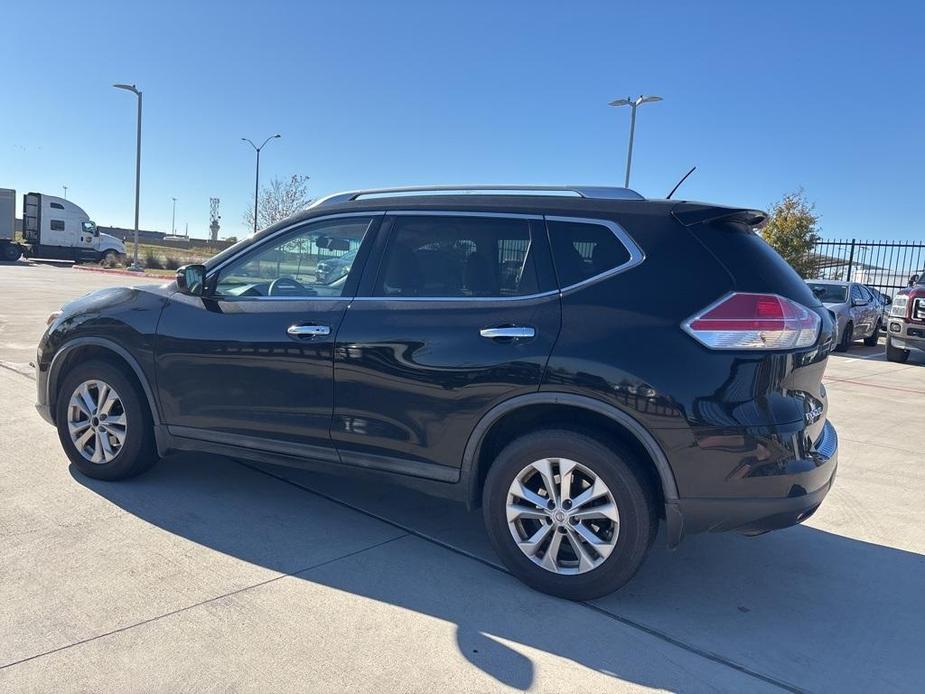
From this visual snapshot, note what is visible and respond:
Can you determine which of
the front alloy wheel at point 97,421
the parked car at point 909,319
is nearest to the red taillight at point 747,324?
the front alloy wheel at point 97,421

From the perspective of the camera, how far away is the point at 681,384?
3.04m

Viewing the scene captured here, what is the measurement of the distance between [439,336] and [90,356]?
2.53m

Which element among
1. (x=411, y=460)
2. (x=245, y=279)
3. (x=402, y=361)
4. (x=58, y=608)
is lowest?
(x=58, y=608)

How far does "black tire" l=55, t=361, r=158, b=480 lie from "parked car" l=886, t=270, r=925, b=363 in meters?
12.7

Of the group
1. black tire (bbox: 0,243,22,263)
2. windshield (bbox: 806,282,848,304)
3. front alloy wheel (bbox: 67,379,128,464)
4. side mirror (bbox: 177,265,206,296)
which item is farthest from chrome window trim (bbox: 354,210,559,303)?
black tire (bbox: 0,243,22,263)

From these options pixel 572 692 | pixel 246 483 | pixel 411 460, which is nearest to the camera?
pixel 572 692

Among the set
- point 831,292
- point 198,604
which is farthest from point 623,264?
point 831,292

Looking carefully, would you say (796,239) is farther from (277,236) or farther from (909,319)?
(277,236)

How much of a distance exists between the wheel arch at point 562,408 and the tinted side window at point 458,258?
54 cm

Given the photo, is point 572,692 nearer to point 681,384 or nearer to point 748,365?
point 681,384

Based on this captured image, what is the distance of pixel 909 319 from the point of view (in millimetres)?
12547

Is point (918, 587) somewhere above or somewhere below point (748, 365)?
below

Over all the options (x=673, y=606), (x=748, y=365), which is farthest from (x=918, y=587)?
(x=748, y=365)

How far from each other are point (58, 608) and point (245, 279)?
1985mm
